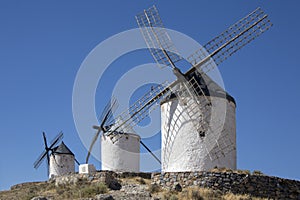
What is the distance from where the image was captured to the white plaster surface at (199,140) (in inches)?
795

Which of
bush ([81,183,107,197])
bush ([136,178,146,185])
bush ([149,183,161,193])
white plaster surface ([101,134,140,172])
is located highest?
white plaster surface ([101,134,140,172])

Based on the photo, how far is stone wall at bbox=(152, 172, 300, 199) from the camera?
57.3 ft

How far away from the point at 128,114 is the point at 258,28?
226 inches

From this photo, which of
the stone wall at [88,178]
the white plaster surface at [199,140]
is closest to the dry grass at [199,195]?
the white plaster surface at [199,140]

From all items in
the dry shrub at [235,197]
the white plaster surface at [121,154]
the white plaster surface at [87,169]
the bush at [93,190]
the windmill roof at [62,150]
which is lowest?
the dry shrub at [235,197]

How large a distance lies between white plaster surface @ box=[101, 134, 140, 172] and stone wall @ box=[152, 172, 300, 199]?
9164 mm

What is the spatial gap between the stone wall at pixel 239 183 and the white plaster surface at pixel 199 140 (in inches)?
95.0

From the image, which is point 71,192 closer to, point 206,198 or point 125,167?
point 206,198

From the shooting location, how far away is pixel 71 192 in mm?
18875

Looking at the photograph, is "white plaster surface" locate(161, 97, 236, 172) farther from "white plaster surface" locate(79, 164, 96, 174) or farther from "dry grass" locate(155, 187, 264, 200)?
"white plaster surface" locate(79, 164, 96, 174)

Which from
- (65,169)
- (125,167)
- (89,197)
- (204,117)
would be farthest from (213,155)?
(65,169)

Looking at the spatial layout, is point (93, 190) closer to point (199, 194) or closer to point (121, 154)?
point (199, 194)

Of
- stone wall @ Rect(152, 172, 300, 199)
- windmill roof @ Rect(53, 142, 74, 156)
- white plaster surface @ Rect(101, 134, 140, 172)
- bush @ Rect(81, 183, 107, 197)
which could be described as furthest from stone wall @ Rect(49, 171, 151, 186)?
windmill roof @ Rect(53, 142, 74, 156)

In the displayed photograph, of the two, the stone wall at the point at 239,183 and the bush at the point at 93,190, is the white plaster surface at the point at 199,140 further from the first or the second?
the bush at the point at 93,190
